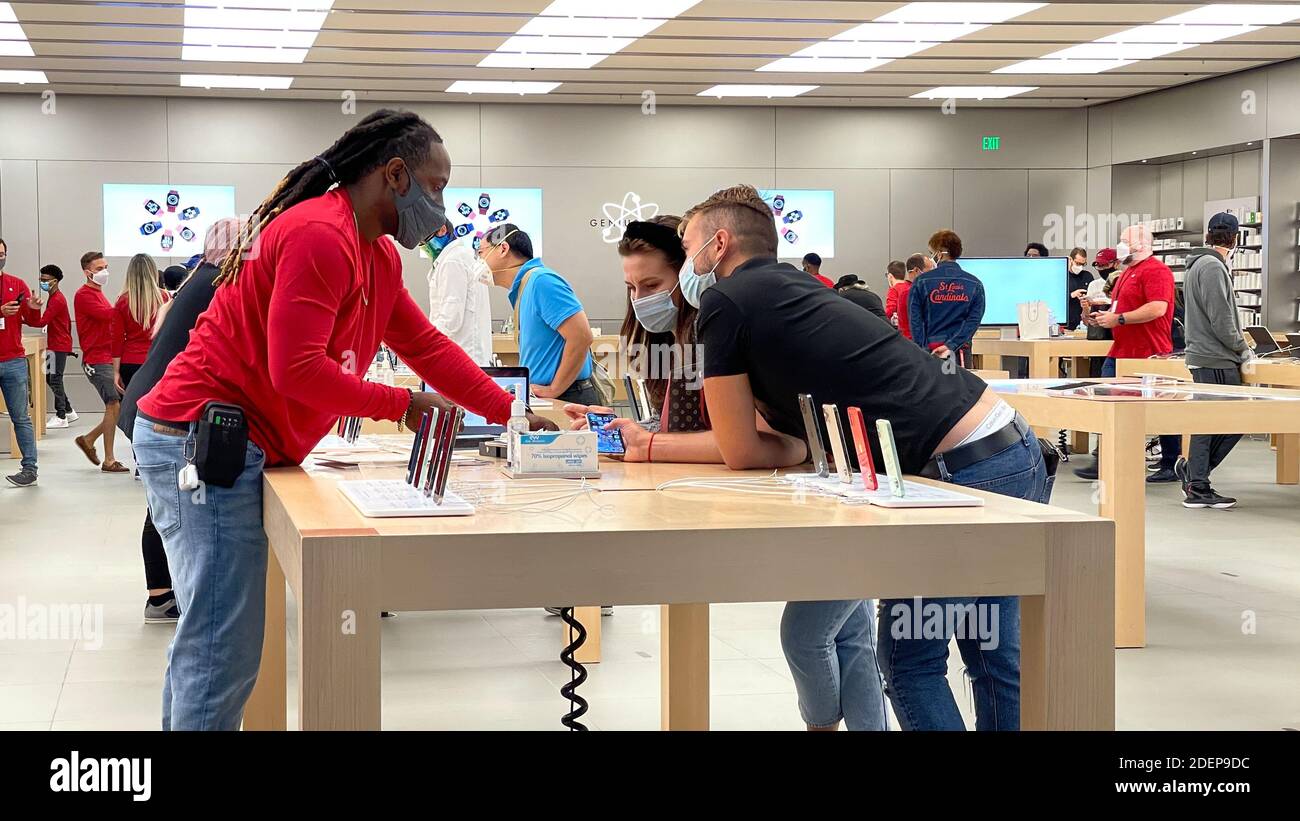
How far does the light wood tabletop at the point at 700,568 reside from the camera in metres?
1.65

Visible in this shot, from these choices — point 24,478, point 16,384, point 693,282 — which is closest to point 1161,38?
point 16,384

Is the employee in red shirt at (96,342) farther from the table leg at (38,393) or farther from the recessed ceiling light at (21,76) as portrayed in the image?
the recessed ceiling light at (21,76)

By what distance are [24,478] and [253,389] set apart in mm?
6505

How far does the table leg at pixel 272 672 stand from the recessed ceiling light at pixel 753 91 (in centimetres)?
1173

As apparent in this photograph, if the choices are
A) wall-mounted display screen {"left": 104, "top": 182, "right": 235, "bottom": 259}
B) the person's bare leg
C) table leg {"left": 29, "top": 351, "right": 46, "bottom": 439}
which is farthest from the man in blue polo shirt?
wall-mounted display screen {"left": 104, "top": 182, "right": 235, "bottom": 259}

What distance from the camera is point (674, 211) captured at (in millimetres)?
14742

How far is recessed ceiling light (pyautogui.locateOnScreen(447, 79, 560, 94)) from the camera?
13.6m

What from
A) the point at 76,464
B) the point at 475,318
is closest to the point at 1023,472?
the point at 475,318

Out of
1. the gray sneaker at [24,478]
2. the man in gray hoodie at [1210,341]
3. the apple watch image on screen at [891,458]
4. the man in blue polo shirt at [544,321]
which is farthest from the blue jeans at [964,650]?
the gray sneaker at [24,478]

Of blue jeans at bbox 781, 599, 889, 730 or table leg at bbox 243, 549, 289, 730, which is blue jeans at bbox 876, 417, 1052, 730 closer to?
blue jeans at bbox 781, 599, 889, 730

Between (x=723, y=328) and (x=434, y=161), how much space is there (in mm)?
604

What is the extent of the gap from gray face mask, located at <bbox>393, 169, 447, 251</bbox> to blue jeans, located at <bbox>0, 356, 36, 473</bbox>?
6659 mm
